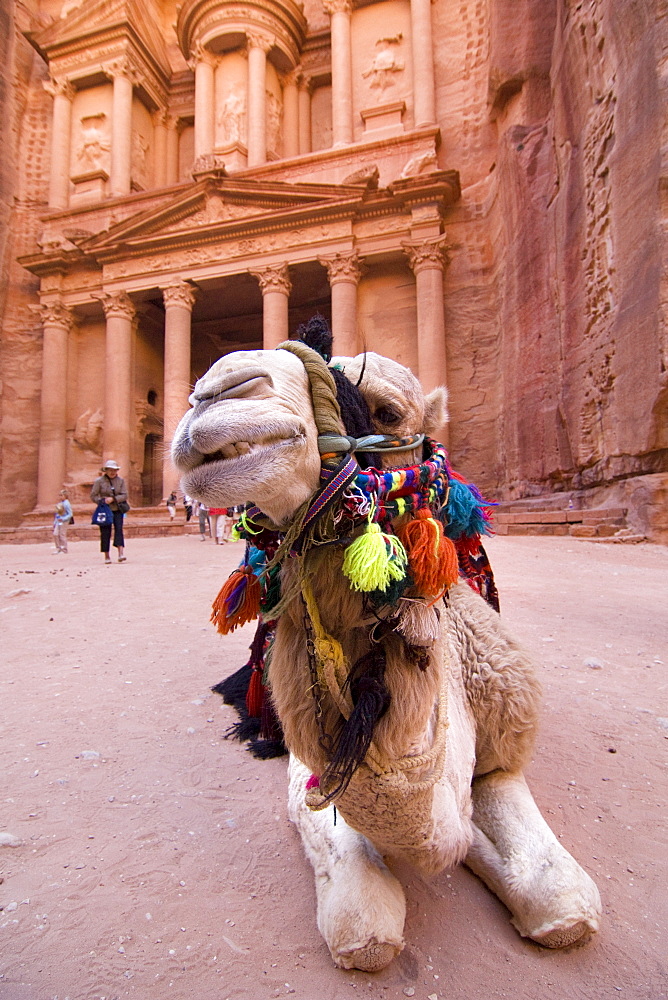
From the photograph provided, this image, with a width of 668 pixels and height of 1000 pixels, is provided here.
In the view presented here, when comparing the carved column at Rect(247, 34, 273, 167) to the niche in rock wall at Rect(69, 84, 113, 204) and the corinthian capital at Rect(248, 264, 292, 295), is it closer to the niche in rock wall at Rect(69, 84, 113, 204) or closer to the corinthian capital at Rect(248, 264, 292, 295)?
the corinthian capital at Rect(248, 264, 292, 295)

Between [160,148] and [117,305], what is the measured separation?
1046cm

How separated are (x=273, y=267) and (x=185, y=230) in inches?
147

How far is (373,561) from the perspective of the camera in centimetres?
116

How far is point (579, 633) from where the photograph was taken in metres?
4.41

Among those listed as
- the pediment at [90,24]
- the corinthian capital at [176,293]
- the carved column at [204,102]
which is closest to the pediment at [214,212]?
the corinthian capital at [176,293]

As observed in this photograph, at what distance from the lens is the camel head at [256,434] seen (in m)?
1.14

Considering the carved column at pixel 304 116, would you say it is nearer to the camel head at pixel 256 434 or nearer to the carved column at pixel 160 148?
the carved column at pixel 160 148

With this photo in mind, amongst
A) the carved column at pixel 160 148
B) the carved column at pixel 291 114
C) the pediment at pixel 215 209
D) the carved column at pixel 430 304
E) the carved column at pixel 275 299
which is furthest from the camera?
the carved column at pixel 160 148

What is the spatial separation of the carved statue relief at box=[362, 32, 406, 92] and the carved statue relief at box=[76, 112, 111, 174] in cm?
1166

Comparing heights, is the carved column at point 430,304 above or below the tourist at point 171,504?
above

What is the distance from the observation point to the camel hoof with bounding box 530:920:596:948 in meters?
1.51

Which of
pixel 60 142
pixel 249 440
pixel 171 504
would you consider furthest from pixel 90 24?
pixel 249 440

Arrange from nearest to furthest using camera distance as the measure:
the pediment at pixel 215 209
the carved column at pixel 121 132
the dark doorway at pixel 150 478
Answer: the pediment at pixel 215 209
the dark doorway at pixel 150 478
the carved column at pixel 121 132

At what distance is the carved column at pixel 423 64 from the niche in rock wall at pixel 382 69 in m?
0.63
